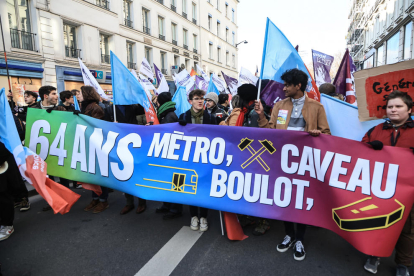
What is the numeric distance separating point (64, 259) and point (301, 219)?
265 cm

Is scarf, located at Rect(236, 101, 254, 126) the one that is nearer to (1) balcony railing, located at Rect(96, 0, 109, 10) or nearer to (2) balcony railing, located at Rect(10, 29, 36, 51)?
(2) balcony railing, located at Rect(10, 29, 36, 51)

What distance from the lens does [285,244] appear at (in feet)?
9.86

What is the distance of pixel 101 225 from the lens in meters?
3.69

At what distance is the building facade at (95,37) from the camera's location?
1299 cm

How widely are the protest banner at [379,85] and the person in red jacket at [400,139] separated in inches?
15.0

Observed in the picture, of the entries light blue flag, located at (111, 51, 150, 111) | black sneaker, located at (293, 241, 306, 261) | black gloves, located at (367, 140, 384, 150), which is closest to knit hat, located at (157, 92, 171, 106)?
light blue flag, located at (111, 51, 150, 111)

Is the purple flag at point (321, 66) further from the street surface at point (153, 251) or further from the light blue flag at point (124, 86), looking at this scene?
the light blue flag at point (124, 86)

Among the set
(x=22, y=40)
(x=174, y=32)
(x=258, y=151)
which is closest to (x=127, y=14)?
(x=174, y=32)

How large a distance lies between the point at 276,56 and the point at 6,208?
3.96 metres

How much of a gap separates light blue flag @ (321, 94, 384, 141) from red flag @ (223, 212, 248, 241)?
1.85m

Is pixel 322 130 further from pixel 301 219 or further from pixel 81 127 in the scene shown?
pixel 81 127

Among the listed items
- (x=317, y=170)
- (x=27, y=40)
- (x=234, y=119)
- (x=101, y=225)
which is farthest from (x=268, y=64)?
(x=27, y=40)

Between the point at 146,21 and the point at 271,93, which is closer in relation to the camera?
the point at 271,93

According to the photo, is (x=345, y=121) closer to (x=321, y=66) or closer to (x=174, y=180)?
(x=174, y=180)
